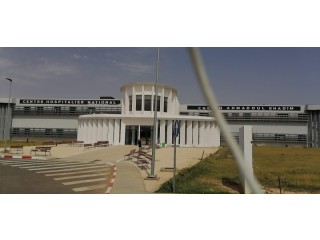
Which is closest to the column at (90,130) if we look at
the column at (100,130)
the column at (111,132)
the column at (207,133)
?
the column at (100,130)

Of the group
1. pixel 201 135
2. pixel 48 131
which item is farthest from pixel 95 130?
pixel 48 131

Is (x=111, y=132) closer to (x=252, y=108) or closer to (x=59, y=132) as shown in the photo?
(x=59, y=132)

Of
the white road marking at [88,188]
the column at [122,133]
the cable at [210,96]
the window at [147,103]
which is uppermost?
the window at [147,103]

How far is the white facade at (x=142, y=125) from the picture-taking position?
36.9 m

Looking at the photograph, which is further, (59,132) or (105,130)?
(59,132)

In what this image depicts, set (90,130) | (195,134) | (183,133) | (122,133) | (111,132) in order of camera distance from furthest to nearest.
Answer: (195,134), (183,133), (90,130), (111,132), (122,133)

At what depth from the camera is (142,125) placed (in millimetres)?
37562

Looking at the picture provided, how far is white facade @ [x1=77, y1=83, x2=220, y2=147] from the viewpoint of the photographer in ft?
121

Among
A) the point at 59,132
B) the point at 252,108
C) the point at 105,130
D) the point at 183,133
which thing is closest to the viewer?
the point at 105,130

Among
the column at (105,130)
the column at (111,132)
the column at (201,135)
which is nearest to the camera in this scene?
the column at (111,132)

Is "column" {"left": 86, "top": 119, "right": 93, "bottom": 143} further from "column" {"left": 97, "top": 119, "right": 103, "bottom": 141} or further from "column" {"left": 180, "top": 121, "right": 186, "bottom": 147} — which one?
"column" {"left": 180, "top": 121, "right": 186, "bottom": 147}

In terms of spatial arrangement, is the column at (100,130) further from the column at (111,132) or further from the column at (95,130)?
the column at (111,132)

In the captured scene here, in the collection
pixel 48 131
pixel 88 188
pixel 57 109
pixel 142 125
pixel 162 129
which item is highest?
pixel 57 109

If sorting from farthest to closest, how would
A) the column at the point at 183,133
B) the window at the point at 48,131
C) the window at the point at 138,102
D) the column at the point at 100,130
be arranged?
the window at the point at 48,131, the window at the point at 138,102, the column at the point at 183,133, the column at the point at 100,130
